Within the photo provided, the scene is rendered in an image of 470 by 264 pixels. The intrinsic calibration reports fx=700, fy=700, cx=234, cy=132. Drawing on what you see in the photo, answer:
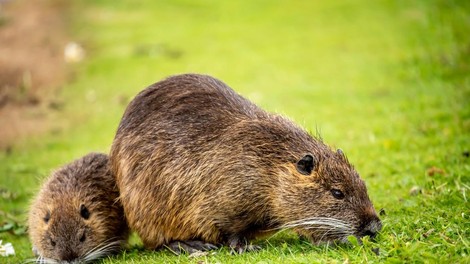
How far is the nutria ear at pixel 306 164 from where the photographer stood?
4980mm

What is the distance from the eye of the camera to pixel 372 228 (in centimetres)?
470

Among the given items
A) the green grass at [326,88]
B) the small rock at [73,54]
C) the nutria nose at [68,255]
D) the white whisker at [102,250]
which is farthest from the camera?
the small rock at [73,54]

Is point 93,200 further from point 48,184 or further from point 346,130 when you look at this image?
point 346,130

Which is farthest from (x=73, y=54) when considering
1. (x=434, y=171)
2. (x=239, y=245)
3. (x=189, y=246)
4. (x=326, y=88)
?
(x=239, y=245)

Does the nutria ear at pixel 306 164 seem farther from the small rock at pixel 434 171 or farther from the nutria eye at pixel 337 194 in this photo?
the small rock at pixel 434 171

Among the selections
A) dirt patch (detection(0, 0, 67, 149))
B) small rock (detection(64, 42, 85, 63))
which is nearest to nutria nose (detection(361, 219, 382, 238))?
dirt patch (detection(0, 0, 67, 149))

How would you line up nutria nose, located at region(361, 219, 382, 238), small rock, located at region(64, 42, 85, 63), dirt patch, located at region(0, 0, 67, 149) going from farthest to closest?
small rock, located at region(64, 42, 85, 63)
dirt patch, located at region(0, 0, 67, 149)
nutria nose, located at region(361, 219, 382, 238)

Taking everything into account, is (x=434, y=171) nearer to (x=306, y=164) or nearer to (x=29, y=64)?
(x=306, y=164)

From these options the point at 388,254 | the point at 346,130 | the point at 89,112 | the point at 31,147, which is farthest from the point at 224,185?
the point at 89,112

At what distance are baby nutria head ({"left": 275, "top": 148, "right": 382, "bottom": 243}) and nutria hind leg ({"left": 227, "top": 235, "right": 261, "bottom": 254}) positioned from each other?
0.29 meters

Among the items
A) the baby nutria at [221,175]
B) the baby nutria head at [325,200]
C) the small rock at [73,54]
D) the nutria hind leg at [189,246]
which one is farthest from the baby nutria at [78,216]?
the small rock at [73,54]

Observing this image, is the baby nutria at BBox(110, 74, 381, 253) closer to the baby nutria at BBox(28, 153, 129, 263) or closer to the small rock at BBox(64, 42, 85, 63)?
the baby nutria at BBox(28, 153, 129, 263)

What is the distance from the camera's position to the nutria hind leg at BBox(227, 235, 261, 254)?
16.7 feet

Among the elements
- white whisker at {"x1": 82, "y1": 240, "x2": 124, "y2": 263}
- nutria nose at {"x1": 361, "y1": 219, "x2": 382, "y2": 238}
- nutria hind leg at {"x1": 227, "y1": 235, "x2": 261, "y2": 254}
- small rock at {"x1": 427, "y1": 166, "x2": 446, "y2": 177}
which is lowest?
white whisker at {"x1": 82, "y1": 240, "x2": 124, "y2": 263}
